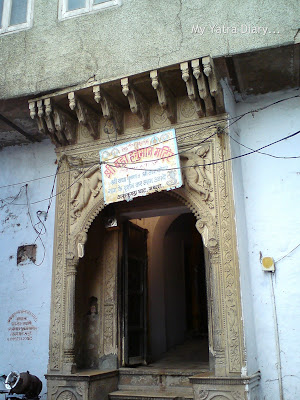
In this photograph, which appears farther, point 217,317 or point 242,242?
point 242,242

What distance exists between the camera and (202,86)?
17.6 ft

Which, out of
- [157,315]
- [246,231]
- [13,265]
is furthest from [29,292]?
[246,231]

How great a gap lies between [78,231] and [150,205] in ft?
4.14

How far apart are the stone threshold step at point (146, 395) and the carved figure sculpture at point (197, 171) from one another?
249 cm

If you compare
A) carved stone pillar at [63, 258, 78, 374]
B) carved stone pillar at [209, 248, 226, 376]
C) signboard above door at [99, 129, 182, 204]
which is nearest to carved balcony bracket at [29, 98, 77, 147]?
signboard above door at [99, 129, 182, 204]

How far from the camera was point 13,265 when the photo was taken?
22.4 feet

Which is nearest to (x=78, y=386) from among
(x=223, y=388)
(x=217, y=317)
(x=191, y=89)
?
(x=223, y=388)

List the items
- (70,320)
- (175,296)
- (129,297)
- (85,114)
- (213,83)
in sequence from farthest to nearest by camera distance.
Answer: (175,296) → (129,297) → (85,114) → (70,320) → (213,83)

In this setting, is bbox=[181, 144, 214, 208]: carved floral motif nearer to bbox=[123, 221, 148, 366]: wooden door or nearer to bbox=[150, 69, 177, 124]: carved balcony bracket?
bbox=[150, 69, 177, 124]: carved balcony bracket

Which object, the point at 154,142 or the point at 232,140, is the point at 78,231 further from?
the point at 232,140

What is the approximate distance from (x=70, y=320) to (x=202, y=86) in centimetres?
346

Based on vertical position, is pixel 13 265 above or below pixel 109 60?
below

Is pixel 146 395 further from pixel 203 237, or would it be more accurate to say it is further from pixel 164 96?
pixel 164 96

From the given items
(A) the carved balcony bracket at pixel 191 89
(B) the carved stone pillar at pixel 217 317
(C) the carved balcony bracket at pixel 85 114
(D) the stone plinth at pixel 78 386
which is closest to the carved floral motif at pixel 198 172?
(A) the carved balcony bracket at pixel 191 89
